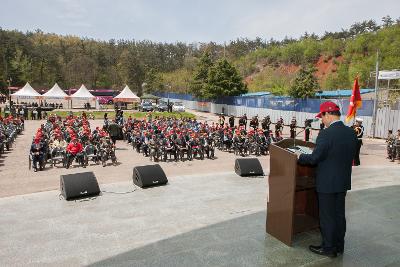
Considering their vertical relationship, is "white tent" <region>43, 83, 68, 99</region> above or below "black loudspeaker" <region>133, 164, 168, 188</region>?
above

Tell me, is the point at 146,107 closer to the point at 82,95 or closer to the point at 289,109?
the point at 82,95

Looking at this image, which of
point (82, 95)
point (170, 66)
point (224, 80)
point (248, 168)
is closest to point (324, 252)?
point (248, 168)

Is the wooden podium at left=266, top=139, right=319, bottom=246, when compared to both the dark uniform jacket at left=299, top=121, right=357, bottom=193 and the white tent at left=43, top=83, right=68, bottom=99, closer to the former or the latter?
the dark uniform jacket at left=299, top=121, right=357, bottom=193

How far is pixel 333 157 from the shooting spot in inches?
170

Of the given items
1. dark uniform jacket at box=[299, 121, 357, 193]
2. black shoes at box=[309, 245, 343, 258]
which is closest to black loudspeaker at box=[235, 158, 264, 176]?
black shoes at box=[309, 245, 343, 258]

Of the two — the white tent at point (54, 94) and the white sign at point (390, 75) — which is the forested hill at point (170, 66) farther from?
the white sign at point (390, 75)

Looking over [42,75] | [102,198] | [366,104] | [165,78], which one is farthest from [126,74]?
[102,198]

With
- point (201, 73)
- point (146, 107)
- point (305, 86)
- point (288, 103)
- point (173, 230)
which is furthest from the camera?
point (201, 73)

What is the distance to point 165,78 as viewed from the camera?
95.1m

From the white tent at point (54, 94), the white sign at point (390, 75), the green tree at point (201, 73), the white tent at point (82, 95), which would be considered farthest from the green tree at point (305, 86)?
the white tent at point (54, 94)

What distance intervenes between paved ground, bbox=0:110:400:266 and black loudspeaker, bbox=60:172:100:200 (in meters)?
0.21

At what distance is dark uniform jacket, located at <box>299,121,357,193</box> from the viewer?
4301mm

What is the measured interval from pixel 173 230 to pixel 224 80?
133 feet

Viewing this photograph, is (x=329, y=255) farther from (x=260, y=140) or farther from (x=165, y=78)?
(x=165, y=78)
